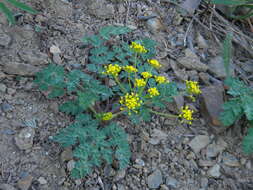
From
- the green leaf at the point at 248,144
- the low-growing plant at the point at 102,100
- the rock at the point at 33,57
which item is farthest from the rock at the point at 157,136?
the rock at the point at 33,57

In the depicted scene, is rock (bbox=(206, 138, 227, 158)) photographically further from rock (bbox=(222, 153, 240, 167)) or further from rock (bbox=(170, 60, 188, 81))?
rock (bbox=(170, 60, 188, 81))

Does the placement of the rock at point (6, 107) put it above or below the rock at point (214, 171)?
above

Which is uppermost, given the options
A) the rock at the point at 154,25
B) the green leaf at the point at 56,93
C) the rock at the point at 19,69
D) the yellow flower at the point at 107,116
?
the rock at the point at 154,25

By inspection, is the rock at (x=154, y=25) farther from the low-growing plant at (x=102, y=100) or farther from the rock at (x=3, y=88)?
the rock at (x=3, y=88)

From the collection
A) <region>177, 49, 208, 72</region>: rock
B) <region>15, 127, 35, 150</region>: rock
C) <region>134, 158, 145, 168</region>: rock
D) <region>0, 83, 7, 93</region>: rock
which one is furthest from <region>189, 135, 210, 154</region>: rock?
<region>0, 83, 7, 93</region>: rock

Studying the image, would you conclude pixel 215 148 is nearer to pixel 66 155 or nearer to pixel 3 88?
pixel 66 155

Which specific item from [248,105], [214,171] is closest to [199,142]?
[214,171]
